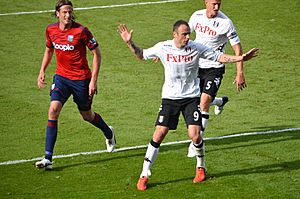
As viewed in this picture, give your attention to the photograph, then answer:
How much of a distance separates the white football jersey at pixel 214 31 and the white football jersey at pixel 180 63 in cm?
186

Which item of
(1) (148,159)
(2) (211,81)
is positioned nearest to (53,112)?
(1) (148,159)

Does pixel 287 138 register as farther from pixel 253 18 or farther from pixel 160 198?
pixel 253 18

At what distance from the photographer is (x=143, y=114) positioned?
18359 millimetres

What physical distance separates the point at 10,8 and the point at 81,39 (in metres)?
11.6

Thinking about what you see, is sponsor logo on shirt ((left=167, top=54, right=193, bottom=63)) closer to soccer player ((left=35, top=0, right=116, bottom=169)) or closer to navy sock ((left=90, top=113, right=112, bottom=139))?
soccer player ((left=35, top=0, right=116, bottom=169))

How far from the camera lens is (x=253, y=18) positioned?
24984 mm

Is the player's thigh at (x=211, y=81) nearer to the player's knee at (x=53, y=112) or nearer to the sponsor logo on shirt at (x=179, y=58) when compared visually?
the sponsor logo on shirt at (x=179, y=58)

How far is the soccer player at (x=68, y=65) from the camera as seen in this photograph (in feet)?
48.6

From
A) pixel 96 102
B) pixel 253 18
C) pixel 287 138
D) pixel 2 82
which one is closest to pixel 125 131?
pixel 96 102

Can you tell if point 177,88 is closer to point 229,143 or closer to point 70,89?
point 70,89

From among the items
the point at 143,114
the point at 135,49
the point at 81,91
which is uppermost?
the point at 135,49

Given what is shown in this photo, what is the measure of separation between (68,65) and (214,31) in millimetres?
2882

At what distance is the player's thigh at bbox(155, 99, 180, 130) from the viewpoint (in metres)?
13.8

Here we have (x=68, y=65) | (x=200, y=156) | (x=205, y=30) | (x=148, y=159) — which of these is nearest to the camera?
(x=148, y=159)
